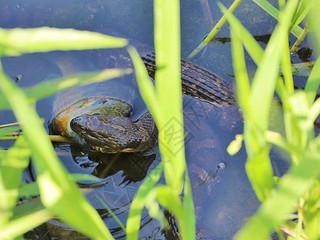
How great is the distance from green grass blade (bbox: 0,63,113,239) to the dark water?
866 mm

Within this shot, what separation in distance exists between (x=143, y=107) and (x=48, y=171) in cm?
141

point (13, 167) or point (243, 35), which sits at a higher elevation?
point (243, 35)

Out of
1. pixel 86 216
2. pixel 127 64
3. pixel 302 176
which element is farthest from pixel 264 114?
pixel 127 64

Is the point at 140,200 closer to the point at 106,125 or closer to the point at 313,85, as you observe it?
the point at 313,85

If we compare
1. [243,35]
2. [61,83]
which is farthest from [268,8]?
[61,83]

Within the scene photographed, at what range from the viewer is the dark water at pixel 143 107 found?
2.17m

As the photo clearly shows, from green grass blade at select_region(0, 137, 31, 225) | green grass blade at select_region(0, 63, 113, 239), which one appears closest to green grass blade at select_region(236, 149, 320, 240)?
→ green grass blade at select_region(0, 63, 113, 239)

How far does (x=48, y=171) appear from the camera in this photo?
1.12 metres

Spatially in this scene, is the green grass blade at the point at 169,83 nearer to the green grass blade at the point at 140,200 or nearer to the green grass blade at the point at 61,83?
the green grass blade at the point at 140,200

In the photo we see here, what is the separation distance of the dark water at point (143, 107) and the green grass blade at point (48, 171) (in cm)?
87

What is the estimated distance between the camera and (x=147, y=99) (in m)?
1.35

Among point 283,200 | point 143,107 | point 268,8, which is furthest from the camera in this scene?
point 143,107

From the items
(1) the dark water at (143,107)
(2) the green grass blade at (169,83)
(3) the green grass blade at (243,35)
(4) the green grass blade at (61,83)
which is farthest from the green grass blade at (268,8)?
(4) the green grass blade at (61,83)

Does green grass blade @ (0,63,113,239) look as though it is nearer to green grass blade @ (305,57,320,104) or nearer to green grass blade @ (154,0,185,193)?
green grass blade @ (154,0,185,193)
